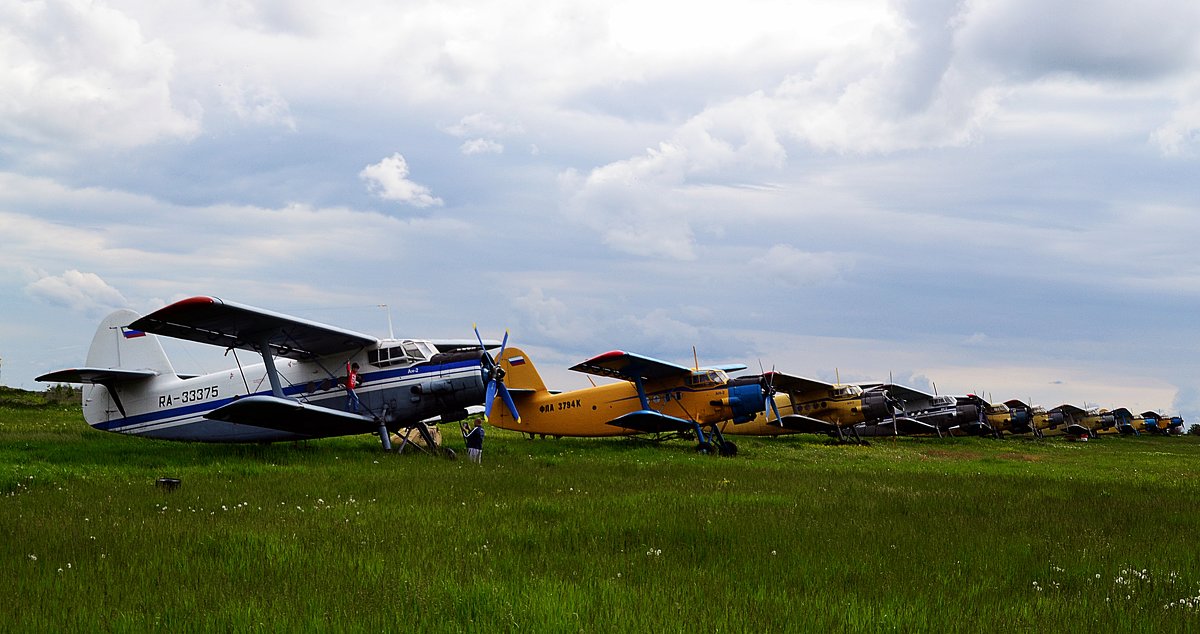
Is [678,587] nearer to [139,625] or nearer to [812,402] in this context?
[139,625]

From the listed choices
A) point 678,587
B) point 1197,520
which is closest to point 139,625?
point 678,587

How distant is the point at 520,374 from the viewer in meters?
36.5

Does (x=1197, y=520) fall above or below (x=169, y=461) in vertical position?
below

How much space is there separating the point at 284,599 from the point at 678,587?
10.5 feet

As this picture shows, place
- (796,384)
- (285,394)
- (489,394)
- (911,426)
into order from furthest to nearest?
(911,426) < (796,384) < (285,394) < (489,394)

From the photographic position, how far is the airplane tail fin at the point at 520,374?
36.0 meters

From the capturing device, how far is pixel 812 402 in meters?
43.3

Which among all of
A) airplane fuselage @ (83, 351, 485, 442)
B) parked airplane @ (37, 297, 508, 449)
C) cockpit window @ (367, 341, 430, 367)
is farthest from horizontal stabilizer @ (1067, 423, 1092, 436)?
cockpit window @ (367, 341, 430, 367)

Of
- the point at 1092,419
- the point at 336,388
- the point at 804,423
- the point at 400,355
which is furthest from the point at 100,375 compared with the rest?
the point at 1092,419

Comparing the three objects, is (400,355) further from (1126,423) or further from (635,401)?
(1126,423)

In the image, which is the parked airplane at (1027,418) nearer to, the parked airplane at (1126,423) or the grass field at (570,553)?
the parked airplane at (1126,423)

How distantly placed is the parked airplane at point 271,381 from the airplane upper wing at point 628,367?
624cm

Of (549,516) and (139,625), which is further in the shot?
(549,516)

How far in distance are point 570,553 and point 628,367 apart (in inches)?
917
